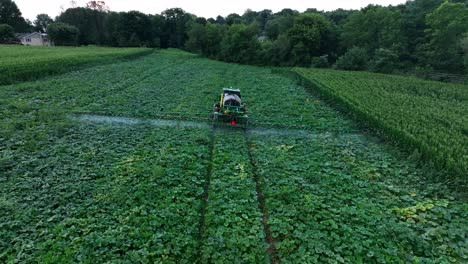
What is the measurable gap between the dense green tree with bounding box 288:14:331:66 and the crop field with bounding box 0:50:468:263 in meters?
40.6

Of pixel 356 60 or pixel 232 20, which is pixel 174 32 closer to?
pixel 232 20

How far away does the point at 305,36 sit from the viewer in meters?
51.6

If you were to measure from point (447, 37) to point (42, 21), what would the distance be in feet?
423

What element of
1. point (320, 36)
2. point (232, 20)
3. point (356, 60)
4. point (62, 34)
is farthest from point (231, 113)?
point (232, 20)

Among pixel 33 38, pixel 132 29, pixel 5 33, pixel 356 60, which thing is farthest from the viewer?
pixel 33 38

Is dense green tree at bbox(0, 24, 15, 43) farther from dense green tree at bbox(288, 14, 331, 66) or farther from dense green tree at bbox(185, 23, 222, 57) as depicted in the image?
dense green tree at bbox(288, 14, 331, 66)

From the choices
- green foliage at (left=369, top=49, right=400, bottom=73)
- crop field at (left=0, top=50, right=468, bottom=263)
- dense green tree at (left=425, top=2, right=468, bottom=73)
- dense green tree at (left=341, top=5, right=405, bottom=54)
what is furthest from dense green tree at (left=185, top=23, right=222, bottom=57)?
crop field at (left=0, top=50, right=468, bottom=263)

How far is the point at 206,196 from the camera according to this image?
27.2 feet

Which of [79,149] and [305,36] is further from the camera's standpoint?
[305,36]

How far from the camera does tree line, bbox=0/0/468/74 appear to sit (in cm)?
3997

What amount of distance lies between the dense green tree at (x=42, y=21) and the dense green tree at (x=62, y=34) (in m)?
45.3

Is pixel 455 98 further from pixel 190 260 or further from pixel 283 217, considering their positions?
pixel 190 260

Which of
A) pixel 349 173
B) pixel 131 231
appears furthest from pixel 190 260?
pixel 349 173

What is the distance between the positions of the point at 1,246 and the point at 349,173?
1008 centimetres
